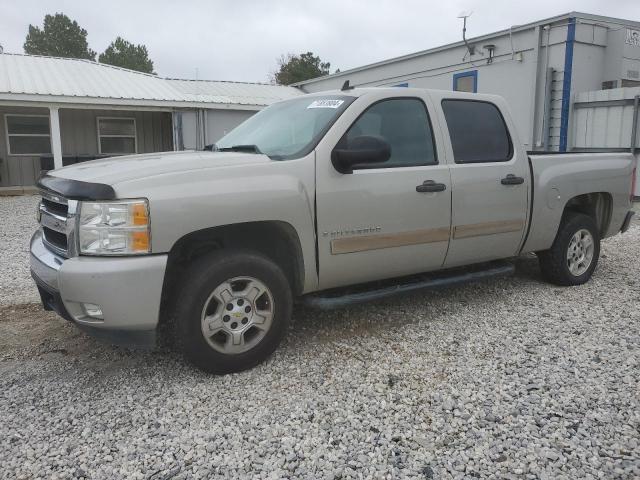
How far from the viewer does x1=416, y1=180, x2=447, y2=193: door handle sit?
13.6ft

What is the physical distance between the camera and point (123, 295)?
10.1 ft

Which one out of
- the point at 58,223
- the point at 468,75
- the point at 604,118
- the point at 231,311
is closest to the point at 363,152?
the point at 231,311

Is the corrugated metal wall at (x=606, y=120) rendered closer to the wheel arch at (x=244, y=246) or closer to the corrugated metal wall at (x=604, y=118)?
the corrugated metal wall at (x=604, y=118)

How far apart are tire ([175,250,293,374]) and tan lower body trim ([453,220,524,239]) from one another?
1.62 metres

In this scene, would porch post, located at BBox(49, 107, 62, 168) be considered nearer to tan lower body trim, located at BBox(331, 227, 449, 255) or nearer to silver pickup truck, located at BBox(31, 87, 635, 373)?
silver pickup truck, located at BBox(31, 87, 635, 373)

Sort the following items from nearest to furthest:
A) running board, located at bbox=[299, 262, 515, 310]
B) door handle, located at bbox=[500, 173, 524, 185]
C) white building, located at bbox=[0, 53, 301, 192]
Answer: running board, located at bbox=[299, 262, 515, 310]
door handle, located at bbox=[500, 173, 524, 185]
white building, located at bbox=[0, 53, 301, 192]

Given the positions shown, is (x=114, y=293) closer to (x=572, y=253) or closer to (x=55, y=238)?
(x=55, y=238)

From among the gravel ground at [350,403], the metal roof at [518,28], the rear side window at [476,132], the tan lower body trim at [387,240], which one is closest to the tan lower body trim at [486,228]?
the tan lower body trim at [387,240]

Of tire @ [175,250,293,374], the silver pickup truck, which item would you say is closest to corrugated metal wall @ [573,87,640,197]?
the silver pickup truck

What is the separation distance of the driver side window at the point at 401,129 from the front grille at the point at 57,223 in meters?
1.95

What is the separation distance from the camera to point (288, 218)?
357 cm

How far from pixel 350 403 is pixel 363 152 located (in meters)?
1.62

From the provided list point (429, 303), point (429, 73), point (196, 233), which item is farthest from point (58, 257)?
point (429, 73)

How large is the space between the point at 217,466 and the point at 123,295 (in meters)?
1.08
